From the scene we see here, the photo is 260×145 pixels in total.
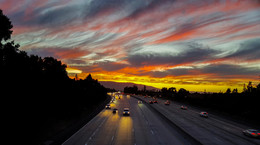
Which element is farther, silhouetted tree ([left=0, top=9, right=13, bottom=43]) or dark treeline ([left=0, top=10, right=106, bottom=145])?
silhouetted tree ([left=0, top=9, right=13, bottom=43])

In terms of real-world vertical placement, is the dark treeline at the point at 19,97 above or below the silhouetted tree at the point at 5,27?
below

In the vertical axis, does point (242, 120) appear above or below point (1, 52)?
below

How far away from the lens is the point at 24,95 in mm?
23016

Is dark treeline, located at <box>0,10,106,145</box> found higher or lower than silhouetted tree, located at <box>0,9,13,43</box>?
lower

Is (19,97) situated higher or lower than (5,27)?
lower

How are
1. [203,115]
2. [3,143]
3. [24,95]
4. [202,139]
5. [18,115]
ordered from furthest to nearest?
[203,115] → [202,139] → [24,95] → [18,115] → [3,143]

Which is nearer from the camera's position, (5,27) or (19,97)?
(19,97)

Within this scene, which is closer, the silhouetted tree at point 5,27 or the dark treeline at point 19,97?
the dark treeline at point 19,97

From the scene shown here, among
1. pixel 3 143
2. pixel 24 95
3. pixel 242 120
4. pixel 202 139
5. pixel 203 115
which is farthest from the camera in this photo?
pixel 203 115

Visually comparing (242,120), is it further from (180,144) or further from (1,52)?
(1,52)

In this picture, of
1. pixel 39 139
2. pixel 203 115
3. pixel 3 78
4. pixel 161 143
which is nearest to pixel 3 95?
pixel 3 78

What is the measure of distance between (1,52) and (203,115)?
46644mm

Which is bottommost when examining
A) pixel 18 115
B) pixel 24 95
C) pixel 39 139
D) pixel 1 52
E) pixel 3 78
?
pixel 39 139

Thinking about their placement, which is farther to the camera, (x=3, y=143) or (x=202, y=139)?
(x=202, y=139)
